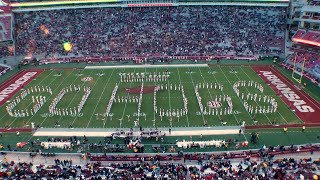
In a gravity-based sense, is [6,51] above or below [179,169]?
above

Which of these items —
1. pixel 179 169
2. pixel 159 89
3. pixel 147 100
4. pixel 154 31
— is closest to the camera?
pixel 179 169

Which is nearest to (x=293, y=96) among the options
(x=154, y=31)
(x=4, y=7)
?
(x=154, y=31)

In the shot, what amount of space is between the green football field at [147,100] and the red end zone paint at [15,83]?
49.7 inches

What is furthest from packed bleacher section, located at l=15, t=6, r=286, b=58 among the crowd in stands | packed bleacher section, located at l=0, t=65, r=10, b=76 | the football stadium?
the crowd in stands

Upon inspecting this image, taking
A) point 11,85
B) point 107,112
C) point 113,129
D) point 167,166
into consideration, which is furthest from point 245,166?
point 11,85

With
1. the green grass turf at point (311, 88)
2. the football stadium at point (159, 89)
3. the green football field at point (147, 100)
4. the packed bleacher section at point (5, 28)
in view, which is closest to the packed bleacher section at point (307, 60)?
the football stadium at point (159, 89)

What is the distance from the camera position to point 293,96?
119 ft

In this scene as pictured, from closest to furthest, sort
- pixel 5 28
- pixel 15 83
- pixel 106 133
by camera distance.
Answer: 1. pixel 106 133
2. pixel 15 83
3. pixel 5 28

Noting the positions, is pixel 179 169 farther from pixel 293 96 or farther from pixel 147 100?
pixel 293 96

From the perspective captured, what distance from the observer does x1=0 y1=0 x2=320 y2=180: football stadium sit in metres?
23.6

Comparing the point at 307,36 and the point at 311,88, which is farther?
the point at 307,36

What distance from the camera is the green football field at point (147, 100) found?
3058 centimetres

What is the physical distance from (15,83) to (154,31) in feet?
92.2

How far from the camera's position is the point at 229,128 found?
28.9 meters
